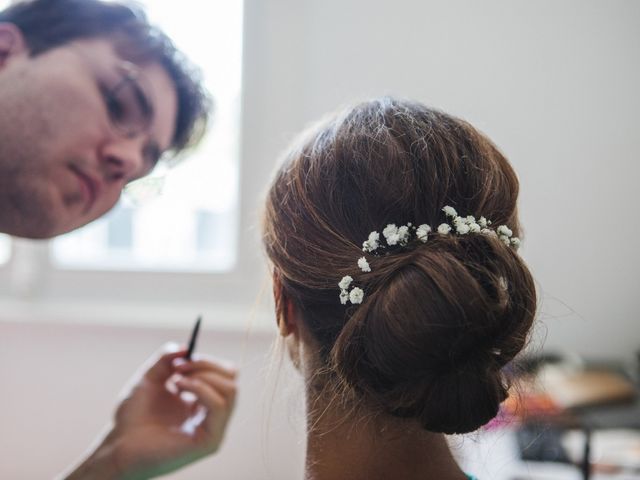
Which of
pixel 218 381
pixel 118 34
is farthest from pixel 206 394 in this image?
pixel 118 34

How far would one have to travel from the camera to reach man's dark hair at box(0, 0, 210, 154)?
0.72m

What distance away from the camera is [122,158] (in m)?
0.79

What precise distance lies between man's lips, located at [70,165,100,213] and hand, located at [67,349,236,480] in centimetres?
27

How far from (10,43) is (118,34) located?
124 mm

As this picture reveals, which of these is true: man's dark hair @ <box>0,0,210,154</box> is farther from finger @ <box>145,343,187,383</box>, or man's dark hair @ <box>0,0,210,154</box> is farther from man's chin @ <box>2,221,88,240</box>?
finger @ <box>145,343,187,383</box>

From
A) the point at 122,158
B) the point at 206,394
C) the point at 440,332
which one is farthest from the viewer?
the point at 206,394

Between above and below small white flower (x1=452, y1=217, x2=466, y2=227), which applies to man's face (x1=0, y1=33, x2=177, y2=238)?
above

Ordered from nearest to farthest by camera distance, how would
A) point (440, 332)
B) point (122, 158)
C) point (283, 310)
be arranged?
point (440, 332) < point (283, 310) < point (122, 158)

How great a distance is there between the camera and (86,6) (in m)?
0.76

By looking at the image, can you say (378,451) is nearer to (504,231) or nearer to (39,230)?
(504,231)

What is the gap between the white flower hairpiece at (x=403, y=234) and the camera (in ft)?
1.93

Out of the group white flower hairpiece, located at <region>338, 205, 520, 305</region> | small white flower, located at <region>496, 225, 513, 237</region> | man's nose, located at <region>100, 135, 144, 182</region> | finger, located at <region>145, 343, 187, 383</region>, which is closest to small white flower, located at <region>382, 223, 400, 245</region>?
white flower hairpiece, located at <region>338, 205, 520, 305</region>

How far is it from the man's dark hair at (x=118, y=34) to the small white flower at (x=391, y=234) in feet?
1.34

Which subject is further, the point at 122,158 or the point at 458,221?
the point at 122,158
